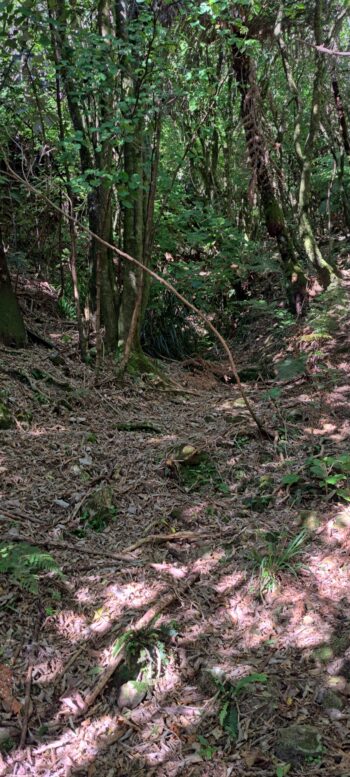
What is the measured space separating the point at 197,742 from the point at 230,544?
1268 mm

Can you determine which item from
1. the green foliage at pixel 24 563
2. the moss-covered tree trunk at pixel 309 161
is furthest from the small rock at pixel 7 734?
the moss-covered tree trunk at pixel 309 161

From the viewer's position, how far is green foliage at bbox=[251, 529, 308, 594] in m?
2.93

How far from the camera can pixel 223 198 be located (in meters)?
12.1

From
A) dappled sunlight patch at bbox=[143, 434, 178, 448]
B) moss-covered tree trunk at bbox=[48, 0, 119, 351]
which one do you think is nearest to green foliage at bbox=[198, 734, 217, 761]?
dappled sunlight patch at bbox=[143, 434, 178, 448]

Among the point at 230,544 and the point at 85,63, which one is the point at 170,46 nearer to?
the point at 85,63

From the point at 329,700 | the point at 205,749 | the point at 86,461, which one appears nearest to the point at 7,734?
the point at 205,749

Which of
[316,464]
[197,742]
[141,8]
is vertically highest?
[141,8]

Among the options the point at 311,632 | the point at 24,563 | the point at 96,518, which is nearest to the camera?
the point at 311,632

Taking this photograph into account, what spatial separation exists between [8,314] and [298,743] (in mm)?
4797

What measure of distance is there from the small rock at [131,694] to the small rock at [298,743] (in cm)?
60

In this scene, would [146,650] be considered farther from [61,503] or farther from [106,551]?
[61,503]

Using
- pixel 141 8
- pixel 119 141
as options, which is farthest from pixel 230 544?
pixel 141 8

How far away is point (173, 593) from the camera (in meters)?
2.86

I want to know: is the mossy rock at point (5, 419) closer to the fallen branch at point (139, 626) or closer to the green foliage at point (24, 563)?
the green foliage at point (24, 563)
